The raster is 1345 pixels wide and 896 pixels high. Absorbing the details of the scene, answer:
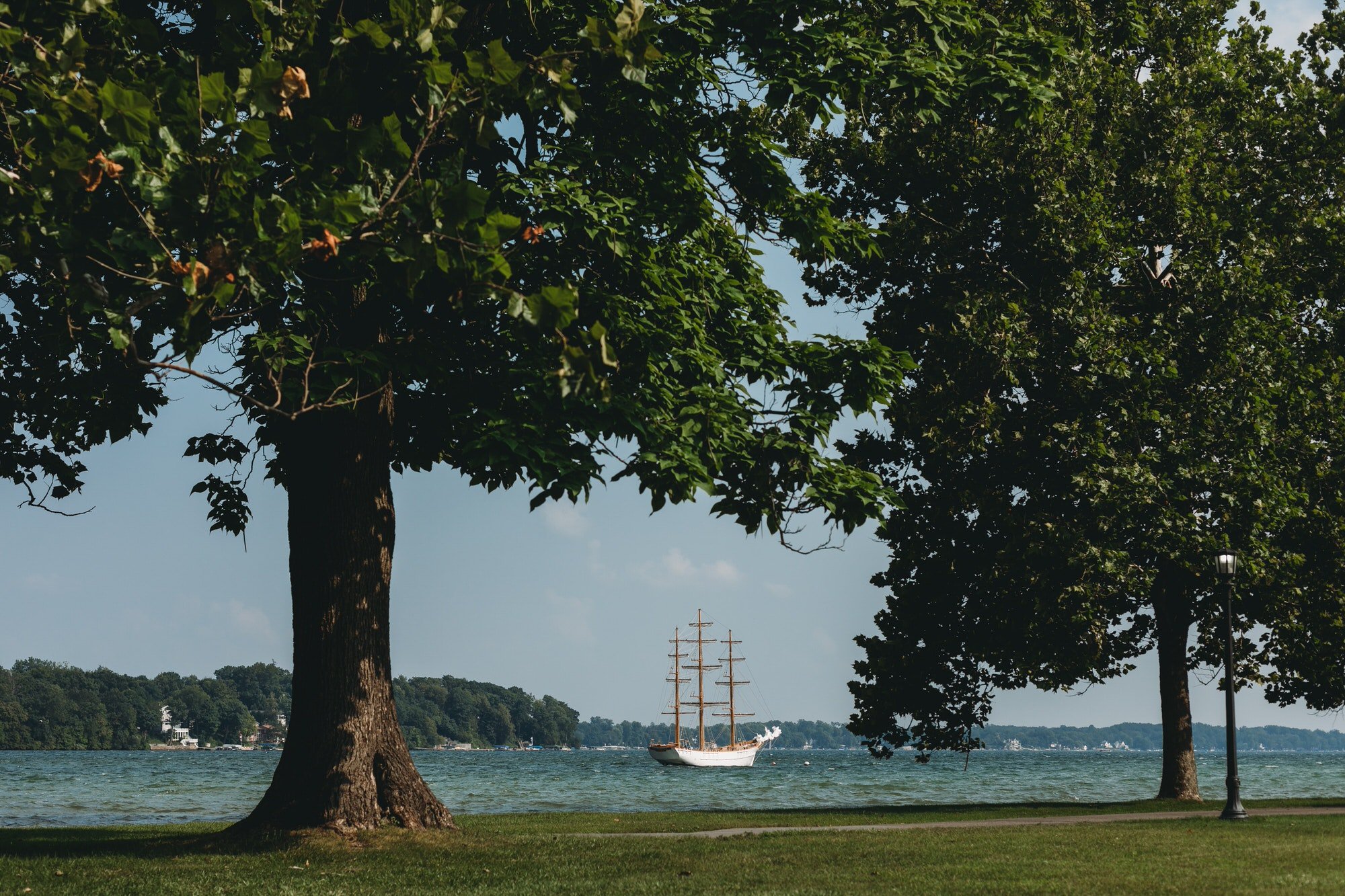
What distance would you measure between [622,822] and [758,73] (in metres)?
12.6

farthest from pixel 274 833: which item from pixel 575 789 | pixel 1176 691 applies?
pixel 575 789

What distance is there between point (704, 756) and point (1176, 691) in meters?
97.2

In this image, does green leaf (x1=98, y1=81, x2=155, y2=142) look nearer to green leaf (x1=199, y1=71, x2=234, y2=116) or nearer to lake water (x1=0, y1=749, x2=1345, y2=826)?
green leaf (x1=199, y1=71, x2=234, y2=116)

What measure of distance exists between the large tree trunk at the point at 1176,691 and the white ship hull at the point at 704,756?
316 feet

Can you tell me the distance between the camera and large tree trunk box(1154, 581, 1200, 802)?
25047 mm

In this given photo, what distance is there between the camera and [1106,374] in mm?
22406

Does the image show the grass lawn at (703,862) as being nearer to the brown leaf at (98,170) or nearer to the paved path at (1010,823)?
the paved path at (1010,823)

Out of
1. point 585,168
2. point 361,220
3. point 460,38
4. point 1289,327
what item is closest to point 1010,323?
point 1289,327

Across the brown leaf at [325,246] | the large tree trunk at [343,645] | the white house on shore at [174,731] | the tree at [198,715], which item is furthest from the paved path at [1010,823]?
the white house on shore at [174,731]

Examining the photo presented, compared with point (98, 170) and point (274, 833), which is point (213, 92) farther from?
point (274, 833)

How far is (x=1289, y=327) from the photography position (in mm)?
23906

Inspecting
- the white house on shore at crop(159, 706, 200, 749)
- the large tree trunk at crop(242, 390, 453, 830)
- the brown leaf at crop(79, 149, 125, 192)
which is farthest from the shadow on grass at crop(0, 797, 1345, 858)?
the white house on shore at crop(159, 706, 200, 749)

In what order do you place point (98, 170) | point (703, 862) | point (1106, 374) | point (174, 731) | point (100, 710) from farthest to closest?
point (174, 731) → point (100, 710) → point (1106, 374) → point (703, 862) → point (98, 170)

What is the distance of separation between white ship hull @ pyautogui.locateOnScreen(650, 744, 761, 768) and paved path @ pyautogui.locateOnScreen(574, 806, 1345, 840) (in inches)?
3907
